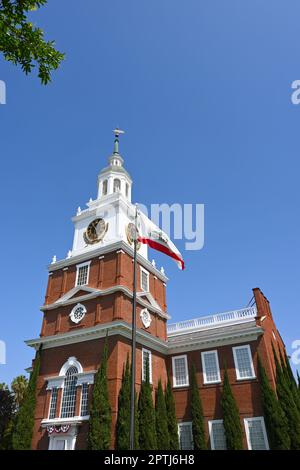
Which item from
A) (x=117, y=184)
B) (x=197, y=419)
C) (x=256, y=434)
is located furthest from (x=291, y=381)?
(x=117, y=184)

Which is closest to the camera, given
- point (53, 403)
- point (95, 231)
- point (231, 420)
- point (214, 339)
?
point (231, 420)

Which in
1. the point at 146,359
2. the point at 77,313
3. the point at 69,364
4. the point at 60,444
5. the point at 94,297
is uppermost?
the point at 94,297

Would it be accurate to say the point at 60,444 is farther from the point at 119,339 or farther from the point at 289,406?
the point at 289,406

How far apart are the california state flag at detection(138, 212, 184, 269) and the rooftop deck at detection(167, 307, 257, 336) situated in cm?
962

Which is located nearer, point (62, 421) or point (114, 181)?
point (62, 421)

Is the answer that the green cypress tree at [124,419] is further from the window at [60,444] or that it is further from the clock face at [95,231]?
the clock face at [95,231]

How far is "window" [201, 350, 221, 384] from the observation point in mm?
27206

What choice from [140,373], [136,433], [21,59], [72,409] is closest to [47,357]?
[72,409]

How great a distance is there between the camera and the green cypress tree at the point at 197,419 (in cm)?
2481

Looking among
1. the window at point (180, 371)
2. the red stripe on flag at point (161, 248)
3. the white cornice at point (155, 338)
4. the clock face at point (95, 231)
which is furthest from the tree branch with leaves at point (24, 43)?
the window at point (180, 371)

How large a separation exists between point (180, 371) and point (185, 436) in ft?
16.1

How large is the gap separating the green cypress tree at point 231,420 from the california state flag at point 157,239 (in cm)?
1033

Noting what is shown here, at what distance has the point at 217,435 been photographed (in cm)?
2506

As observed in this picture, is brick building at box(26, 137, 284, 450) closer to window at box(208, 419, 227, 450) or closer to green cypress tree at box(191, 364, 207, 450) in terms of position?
window at box(208, 419, 227, 450)
